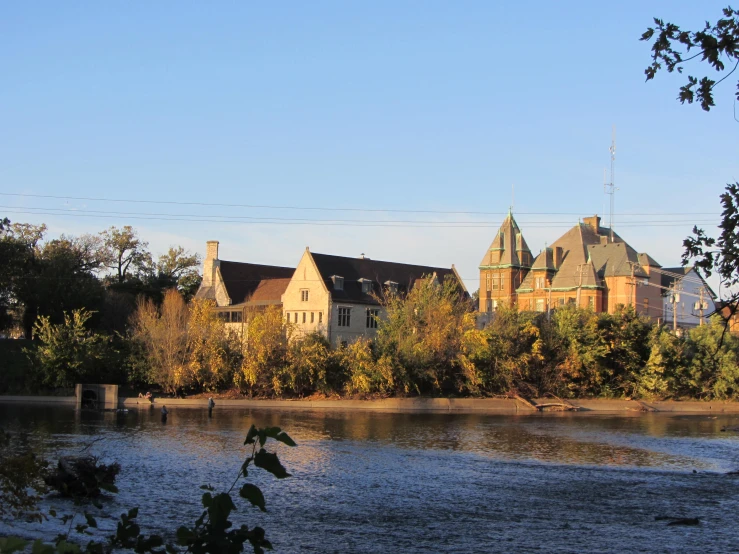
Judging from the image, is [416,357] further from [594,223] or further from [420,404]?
[594,223]

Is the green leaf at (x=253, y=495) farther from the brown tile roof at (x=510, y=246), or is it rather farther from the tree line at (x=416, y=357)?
the brown tile roof at (x=510, y=246)

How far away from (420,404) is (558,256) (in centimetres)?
5382

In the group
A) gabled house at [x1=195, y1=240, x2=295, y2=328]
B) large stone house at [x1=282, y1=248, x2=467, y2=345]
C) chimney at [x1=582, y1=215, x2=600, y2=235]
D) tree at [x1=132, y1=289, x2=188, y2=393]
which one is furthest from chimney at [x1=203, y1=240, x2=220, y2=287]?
chimney at [x1=582, y1=215, x2=600, y2=235]

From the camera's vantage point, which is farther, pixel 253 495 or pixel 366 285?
pixel 366 285

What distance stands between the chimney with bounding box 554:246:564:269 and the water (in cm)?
6070

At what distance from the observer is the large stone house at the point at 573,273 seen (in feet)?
332

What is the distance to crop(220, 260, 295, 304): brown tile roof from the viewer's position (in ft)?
308

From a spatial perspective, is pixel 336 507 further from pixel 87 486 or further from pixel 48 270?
pixel 48 270

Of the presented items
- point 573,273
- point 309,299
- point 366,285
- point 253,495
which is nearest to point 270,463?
point 253,495

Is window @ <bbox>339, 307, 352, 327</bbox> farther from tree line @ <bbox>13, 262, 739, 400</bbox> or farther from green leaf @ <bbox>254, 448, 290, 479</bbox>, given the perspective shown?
green leaf @ <bbox>254, 448, 290, 479</bbox>

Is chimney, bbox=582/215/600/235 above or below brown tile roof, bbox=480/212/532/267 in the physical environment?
above

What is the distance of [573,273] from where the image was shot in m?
107

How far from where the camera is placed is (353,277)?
8994cm

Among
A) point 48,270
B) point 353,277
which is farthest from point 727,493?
point 48,270
